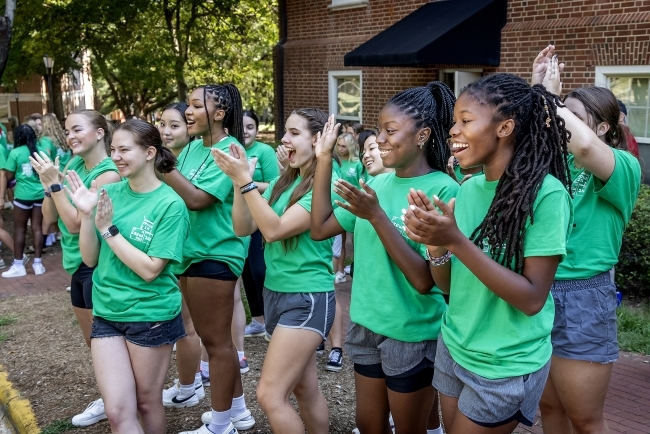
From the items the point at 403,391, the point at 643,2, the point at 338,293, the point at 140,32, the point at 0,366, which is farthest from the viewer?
the point at 140,32

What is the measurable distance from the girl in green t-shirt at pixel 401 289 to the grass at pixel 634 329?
3.44m

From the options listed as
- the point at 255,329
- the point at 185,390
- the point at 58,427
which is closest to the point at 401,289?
the point at 185,390

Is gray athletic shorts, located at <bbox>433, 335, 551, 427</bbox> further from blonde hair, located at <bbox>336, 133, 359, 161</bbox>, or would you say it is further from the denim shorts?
blonde hair, located at <bbox>336, 133, 359, 161</bbox>

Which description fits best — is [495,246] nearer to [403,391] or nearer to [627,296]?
[403,391]

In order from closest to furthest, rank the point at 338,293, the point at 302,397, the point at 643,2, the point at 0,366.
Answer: the point at 302,397, the point at 0,366, the point at 338,293, the point at 643,2

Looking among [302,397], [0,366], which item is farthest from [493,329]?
[0,366]

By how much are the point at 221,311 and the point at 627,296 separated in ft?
16.3

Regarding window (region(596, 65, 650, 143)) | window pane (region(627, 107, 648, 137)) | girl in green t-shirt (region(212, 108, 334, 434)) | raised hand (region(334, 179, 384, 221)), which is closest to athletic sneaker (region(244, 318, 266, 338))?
girl in green t-shirt (region(212, 108, 334, 434))

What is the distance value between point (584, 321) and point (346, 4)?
11.8 m

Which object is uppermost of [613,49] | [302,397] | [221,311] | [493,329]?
[613,49]

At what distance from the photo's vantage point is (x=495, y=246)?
2.38 meters

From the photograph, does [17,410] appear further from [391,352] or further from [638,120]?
[638,120]

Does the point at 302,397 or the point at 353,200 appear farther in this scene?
the point at 302,397

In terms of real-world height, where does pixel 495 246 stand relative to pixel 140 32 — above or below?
below
